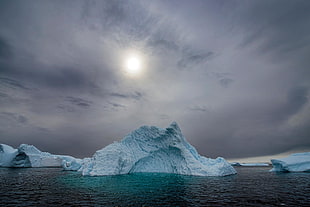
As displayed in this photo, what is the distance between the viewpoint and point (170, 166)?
98.6 ft

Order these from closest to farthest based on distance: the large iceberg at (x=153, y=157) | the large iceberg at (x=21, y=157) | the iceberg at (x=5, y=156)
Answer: the large iceberg at (x=153, y=157), the large iceberg at (x=21, y=157), the iceberg at (x=5, y=156)

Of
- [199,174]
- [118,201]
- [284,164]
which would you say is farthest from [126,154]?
[284,164]

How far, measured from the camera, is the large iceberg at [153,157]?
2484 cm

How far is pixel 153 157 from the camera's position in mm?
30234

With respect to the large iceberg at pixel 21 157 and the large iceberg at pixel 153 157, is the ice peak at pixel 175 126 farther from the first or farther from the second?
the large iceberg at pixel 21 157

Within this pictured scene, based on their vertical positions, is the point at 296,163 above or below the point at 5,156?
below

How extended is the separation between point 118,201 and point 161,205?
258cm

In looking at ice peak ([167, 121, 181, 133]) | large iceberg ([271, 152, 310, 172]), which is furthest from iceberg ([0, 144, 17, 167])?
large iceberg ([271, 152, 310, 172])

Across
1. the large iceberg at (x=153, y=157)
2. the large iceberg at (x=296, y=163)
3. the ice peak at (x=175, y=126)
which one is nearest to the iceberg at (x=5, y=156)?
the large iceberg at (x=153, y=157)

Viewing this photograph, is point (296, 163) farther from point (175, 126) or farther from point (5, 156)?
point (5, 156)

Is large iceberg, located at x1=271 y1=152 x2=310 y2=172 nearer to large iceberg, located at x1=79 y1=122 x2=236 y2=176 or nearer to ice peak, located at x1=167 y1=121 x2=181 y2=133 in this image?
large iceberg, located at x1=79 y1=122 x2=236 y2=176

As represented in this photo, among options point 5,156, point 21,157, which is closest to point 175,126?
point 21,157

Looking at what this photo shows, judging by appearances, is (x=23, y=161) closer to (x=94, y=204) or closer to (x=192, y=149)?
(x=192, y=149)

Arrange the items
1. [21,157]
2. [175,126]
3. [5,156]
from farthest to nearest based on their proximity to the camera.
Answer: [5,156]
[21,157]
[175,126]
